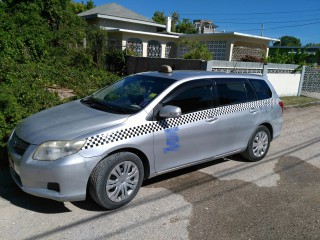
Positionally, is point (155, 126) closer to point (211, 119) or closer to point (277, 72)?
point (211, 119)

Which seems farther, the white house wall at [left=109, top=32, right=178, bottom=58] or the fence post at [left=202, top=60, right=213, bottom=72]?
the white house wall at [left=109, top=32, right=178, bottom=58]

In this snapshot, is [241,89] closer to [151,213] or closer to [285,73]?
[151,213]

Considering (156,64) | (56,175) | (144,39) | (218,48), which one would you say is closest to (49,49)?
(156,64)

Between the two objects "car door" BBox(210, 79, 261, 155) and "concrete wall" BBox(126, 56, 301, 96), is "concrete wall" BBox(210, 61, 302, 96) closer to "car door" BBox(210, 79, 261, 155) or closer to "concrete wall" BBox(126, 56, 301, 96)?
"concrete wall" BBox(126, 56, 301, 96)

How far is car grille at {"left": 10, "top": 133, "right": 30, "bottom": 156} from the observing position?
362cm

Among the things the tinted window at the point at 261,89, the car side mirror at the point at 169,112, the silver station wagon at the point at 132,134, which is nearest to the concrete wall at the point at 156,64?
the tinted window at the point at 261,89

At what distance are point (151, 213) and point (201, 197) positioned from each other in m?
0.82

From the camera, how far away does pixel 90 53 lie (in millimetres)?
14766

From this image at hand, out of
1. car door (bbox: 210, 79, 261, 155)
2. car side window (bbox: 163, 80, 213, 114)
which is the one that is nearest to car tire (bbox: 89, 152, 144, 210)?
car side window (bbox: 163, 80, 213, 114)

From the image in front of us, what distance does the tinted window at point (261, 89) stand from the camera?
5680 millimetres

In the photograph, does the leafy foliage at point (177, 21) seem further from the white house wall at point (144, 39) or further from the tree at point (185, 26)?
the white house wall at point (144, 39)

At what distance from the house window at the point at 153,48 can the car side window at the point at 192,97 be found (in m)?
17.6

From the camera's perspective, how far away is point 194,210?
3.95 metres

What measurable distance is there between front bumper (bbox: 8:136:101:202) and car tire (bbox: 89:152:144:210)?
4.4 inches
